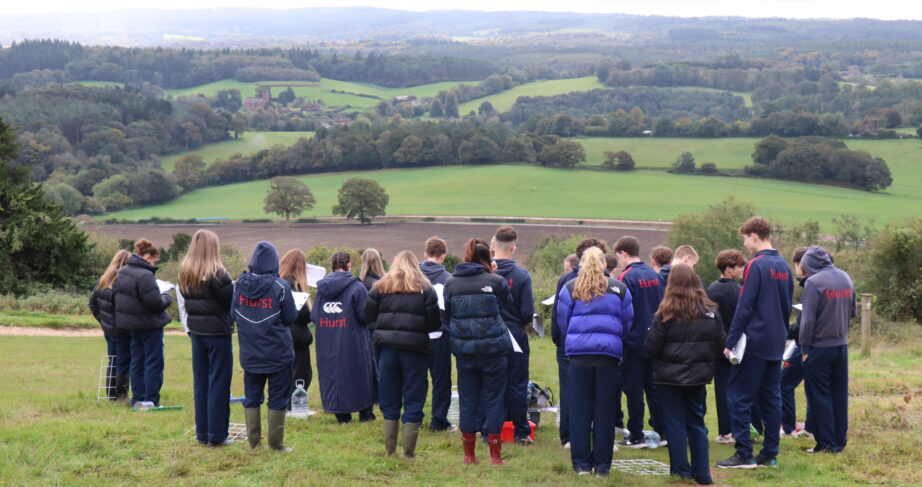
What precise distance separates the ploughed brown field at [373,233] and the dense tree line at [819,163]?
30772 millimetres

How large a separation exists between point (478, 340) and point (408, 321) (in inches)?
27.9

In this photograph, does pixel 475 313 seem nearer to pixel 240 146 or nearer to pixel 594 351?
pixel 594 351

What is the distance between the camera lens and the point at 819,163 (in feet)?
322

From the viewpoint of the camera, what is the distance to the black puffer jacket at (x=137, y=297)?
10.1 meters

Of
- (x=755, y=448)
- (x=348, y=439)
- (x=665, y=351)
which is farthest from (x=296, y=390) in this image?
(x=755, y=448)

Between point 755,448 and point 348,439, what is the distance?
4.58m

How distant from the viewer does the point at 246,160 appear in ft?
372

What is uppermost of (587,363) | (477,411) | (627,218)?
(587,363)

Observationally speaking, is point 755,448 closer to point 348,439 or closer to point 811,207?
point 348,439

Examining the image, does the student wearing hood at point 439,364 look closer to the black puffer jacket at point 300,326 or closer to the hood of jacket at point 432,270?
the hood of jacket at point 432,270

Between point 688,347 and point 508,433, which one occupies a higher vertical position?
point 688,347

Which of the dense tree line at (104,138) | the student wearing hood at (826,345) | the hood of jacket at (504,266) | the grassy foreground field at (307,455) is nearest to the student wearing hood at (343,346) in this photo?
the grassy foreground field at (307,455)

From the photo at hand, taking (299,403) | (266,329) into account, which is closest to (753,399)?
(266,329)

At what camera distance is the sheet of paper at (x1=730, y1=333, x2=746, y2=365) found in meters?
8.76
